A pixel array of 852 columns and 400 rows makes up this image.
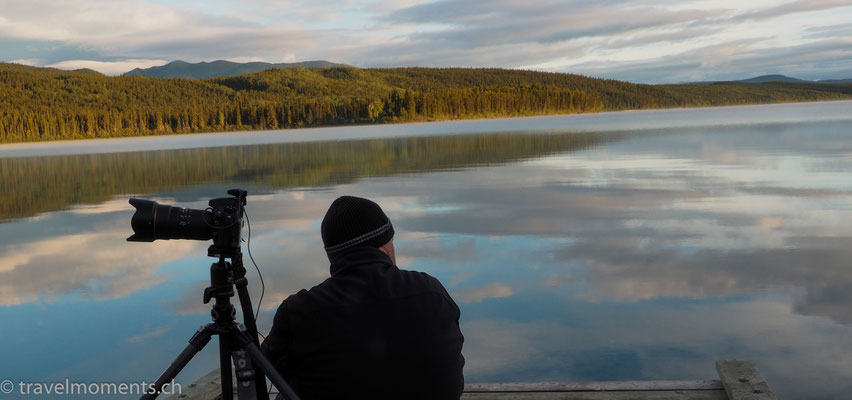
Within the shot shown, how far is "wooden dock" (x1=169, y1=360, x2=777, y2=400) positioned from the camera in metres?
3.33

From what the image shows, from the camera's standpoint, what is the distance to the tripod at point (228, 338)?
2.72 meters

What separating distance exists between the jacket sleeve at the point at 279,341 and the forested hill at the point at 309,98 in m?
97.9

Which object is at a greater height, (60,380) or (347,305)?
(347,305)

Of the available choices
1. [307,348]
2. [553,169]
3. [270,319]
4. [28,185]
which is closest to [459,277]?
[270,319]

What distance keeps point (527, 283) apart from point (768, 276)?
2.07 meters

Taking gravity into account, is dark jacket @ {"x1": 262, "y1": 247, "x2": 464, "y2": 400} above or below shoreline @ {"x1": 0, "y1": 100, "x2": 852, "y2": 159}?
above

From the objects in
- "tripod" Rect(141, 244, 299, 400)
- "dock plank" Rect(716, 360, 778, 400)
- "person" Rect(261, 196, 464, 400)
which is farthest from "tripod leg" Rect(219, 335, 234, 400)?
"dock plank" Rect(716, 360, 778, 400)

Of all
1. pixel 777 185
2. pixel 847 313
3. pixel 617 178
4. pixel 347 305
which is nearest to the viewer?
pixel 347 305

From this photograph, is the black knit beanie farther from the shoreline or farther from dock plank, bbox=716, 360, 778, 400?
the shoreline

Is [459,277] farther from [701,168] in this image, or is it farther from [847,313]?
[701,168]

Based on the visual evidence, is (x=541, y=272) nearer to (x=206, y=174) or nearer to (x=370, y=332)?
(x=370, y=332)

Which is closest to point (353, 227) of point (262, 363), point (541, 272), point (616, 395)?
→ point (262, 363)

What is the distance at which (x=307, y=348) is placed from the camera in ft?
7.45

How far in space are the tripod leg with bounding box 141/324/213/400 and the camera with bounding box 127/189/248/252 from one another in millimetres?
337
